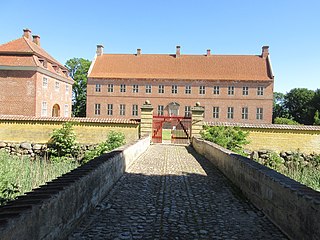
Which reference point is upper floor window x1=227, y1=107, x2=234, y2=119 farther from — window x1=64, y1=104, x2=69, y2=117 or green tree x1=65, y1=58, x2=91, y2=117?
green tree x1=65, y1=58, x2=91, y2=117

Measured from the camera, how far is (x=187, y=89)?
38.9 meters

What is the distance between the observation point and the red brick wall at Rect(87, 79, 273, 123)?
125 ft

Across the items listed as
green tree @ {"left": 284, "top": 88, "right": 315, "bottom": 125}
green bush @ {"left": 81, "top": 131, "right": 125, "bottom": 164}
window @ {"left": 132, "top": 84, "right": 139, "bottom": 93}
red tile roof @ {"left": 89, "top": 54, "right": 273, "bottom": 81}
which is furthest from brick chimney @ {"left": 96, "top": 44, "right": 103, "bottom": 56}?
green tree @ {"left": 284, "top": 88, "right": 315, "bottom": 125}

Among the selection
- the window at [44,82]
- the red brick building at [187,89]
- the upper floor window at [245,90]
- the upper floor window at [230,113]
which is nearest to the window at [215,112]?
the red brick building at [187,89]

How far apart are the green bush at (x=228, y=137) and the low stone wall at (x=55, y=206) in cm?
1069

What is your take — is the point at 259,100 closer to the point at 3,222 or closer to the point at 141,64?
the point at 141,64

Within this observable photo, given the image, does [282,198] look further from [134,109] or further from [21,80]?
[134,109]

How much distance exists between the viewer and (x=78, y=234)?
12.9 feet

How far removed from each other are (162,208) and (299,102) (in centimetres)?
6086

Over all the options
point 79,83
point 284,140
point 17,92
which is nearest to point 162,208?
point 284,140

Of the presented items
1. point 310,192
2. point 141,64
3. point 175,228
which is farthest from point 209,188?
point 141,64

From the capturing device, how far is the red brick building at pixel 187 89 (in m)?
38.1

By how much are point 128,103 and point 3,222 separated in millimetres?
37347

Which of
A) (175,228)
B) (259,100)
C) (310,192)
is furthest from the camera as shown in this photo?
(259,100)
